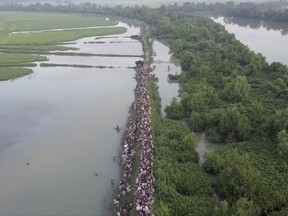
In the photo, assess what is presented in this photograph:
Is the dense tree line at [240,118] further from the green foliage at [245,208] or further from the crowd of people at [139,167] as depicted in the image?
the crowd of people at [139,167]

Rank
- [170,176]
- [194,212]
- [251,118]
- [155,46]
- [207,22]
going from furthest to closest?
1. [207,22]
2. [155,46]
3. [251,118]
4. [170,176]
5. [194,212]

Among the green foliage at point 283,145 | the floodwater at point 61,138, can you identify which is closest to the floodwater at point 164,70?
the floodwater at point 61,138

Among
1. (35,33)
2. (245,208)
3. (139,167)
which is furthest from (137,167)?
(35,33)

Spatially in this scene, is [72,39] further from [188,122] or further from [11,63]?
[188,122]

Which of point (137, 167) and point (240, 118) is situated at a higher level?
point (240, 118)

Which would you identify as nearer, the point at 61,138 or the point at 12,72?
the point at 61,138

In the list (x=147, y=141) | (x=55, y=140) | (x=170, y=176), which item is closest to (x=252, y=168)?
(x=170, y=176)

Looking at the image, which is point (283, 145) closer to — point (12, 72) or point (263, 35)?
point (12, 72)

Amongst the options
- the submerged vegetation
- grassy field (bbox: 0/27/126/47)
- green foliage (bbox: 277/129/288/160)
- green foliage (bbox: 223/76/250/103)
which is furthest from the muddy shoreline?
grassy field (bbox: 0/27/126/47)
